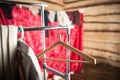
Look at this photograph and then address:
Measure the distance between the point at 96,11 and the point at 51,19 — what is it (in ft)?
3.82

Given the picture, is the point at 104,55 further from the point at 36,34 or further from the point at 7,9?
the point at 7,9

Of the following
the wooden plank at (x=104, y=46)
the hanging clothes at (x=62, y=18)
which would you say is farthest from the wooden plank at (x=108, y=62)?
the hanging clothes at (x=62, y=18)

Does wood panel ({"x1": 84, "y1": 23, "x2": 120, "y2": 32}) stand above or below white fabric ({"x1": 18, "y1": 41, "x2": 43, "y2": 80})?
above

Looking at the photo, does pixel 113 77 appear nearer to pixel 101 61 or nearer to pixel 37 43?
pixel 101 61

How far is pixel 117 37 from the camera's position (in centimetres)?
280

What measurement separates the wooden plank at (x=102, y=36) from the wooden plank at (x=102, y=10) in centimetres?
42

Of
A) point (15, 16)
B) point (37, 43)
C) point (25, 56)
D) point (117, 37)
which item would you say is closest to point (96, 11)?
point (117, 37)

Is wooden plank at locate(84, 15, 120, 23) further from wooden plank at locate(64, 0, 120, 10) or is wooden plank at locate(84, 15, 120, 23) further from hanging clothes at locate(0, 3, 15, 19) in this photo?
hanging clothes at locate(0, 3, 15, 19)

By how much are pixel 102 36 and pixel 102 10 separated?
0.54 metres

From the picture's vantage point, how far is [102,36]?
304cm

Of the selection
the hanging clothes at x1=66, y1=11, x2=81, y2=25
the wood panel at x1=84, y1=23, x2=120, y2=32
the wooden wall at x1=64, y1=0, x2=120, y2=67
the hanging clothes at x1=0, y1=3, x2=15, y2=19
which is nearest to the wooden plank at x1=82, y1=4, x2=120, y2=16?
the wooden wall at x1=64, y1=0, x2=120, y2=67

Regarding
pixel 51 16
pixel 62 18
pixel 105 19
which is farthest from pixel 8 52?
pixel 105 19

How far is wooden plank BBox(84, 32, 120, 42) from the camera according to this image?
283 centimetres

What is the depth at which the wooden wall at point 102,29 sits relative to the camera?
9.23 ft
